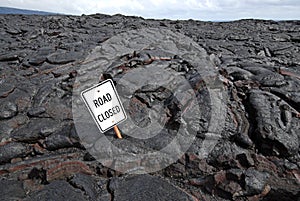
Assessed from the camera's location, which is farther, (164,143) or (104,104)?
(164,143)

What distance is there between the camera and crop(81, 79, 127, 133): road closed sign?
105 inches

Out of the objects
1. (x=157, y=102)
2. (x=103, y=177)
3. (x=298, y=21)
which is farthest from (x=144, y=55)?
(x=298, y=21)

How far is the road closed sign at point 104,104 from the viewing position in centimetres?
266

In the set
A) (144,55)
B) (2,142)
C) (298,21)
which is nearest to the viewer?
(2,142)

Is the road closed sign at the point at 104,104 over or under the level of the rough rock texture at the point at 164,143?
over

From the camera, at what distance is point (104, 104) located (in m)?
2.77

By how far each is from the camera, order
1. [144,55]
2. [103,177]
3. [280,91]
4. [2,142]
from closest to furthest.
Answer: [103,177] → [2,142] → [280,91] → [144,55]

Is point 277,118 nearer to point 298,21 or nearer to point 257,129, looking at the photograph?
point 257,129

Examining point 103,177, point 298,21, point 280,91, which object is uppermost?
point 298,21

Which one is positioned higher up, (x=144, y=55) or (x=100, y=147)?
(x=144, y=55)

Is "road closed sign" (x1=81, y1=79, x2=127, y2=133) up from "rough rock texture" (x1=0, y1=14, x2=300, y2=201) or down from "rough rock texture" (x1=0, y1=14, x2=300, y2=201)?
up

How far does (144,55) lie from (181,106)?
1.79 meters

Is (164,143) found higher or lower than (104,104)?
lower

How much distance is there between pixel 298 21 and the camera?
10.5m
